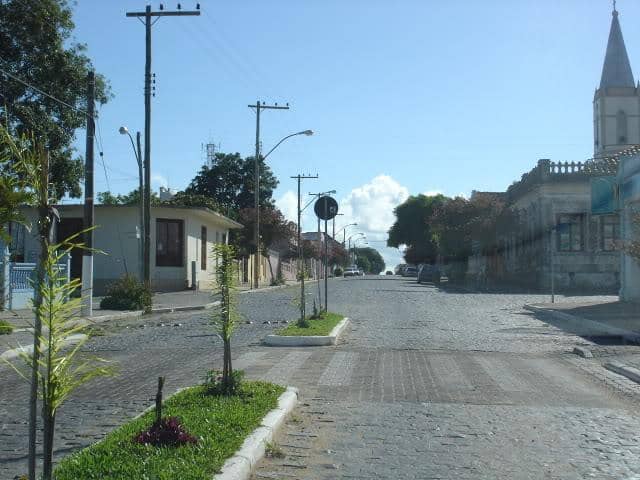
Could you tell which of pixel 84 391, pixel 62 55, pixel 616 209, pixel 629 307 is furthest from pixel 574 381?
pixel 62 55

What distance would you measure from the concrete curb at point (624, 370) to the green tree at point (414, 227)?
73577mm

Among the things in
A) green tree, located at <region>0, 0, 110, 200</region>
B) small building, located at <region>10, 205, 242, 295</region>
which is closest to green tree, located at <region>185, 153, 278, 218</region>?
small building, located at <region>10, 205, 242, 295</region>

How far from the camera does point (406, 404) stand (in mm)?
8555

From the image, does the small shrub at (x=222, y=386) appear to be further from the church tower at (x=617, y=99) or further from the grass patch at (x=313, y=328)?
the church tower at (x=617, y=99)

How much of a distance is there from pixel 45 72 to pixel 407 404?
22.8 m

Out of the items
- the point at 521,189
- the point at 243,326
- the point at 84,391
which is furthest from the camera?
the point at 521,189

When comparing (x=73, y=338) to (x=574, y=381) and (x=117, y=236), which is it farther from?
(x=117, y=236)

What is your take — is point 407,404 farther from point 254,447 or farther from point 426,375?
point 254,447

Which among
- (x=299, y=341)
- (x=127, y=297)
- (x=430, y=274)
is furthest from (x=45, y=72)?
(x=430, y=274)

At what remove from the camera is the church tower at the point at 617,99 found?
66.4m

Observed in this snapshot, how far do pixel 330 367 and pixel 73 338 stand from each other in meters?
5.84

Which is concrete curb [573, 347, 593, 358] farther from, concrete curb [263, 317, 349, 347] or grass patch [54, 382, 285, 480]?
grass patch [54, 382, 285, 480]

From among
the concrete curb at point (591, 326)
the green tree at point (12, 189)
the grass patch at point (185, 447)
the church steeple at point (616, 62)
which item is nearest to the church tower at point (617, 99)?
the church steeple at point (616, 62)

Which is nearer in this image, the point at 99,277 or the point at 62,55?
the point at 62,55
